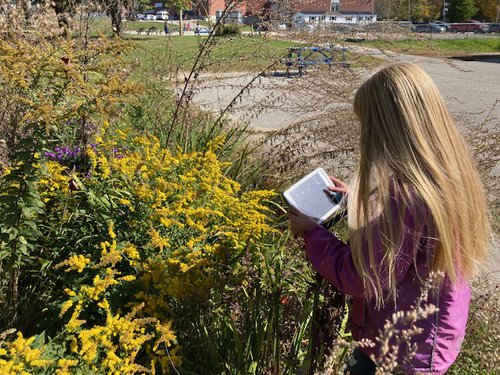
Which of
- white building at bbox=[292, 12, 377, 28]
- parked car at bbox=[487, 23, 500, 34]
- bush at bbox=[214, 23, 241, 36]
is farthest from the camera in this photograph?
parked car at bbox=[487, 23, 500, 34]

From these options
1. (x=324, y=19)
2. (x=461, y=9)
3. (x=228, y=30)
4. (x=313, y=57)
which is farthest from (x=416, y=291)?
(x=461, y=9)

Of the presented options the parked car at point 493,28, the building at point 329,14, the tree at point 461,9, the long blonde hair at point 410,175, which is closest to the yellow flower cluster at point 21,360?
the long blonde hair at point 410,175

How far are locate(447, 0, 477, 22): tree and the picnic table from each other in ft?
191

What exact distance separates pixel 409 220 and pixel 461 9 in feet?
203

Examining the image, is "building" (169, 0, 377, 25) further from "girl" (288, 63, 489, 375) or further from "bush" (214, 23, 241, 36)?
"girl" (288, 63, 489, 375)

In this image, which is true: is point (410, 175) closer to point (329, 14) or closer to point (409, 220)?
point (409, 220)

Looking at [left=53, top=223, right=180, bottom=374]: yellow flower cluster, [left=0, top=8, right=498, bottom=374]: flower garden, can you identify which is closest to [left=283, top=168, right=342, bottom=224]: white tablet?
[left=0, top=8, right=498, bottom=374]: flower garden

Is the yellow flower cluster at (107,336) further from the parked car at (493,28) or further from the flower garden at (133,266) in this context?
the parked car at (493,28)

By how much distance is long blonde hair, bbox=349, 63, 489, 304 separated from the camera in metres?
1.64

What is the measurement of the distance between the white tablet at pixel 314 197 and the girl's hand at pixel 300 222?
17 millimetres

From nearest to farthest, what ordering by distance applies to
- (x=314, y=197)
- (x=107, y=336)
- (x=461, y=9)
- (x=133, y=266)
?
1. (x=314, y=197)
2. (x=107, y=336)
3. (x=133, y=266)
4. (x=461, y=9)

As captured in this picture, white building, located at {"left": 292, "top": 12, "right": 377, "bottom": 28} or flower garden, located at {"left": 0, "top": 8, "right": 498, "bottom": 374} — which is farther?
white building, located at {"left": 292, "top": 12, "right": 377, "bottom": 28}

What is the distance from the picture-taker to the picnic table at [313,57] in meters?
3.83

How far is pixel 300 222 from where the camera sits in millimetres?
1796
